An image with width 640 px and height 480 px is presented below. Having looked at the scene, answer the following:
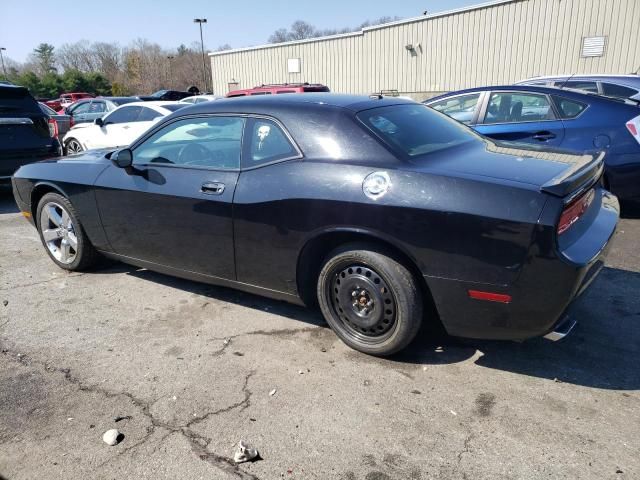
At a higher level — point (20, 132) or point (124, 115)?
point (124, 115)

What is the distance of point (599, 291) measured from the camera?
3938mm

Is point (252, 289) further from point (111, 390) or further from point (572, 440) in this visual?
point (572, 440)

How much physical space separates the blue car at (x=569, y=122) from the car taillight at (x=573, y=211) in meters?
2.57

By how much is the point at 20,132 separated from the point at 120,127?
2185 mm

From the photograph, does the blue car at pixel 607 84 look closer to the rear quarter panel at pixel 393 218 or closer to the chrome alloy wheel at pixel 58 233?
the rear quarter panel at pixel 393 218

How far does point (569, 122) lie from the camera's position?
5.66 meters

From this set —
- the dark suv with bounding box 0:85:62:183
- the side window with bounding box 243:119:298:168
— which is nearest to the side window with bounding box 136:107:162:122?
the dark suv with bounding box 0:85:62:183

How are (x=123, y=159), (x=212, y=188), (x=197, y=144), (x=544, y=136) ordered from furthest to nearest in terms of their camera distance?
(x=544, y=136) → (x=123, y=159) → (x=197, y=144) → (x=212, y=188)

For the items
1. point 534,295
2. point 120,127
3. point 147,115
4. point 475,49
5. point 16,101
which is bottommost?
point 534,295

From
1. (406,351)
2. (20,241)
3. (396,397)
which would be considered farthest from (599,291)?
(20,241)

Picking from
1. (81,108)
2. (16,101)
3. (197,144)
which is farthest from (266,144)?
(81,108)

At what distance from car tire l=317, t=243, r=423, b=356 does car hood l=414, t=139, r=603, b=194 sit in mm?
618

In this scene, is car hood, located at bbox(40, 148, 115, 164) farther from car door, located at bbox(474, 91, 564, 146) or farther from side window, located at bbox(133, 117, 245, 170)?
car door, located at bbox(474, 91, 564, 146)

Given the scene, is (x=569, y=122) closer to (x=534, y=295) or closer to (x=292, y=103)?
(x=292, y=103)
